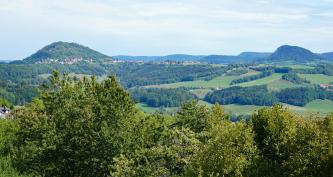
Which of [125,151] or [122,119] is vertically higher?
[122,119]

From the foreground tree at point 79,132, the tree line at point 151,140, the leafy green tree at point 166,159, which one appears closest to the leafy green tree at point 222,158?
the tree line at point 151,140

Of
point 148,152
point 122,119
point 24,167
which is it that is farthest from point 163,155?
point 24,167

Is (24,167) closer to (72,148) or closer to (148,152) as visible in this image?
(72,148)

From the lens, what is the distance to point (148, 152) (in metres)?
56.2

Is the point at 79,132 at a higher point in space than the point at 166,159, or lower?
higher

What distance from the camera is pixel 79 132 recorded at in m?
64.2

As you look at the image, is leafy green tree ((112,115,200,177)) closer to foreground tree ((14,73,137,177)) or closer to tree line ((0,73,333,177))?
tree line ((0,73,333,177))

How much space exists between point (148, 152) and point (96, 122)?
11897 mm

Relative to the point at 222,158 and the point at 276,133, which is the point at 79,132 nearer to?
the point at 222,158

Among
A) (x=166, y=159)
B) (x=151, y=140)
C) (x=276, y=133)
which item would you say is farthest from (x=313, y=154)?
(x=151, y=140)

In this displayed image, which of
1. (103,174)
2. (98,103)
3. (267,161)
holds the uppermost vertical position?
(98,103)

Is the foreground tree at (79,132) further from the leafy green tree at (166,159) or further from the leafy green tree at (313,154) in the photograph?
the leafy green tree at (313,154)

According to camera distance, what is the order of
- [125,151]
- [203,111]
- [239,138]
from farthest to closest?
[203,111]
[125,151]
[239,138]

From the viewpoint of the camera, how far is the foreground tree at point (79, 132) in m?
64.1
